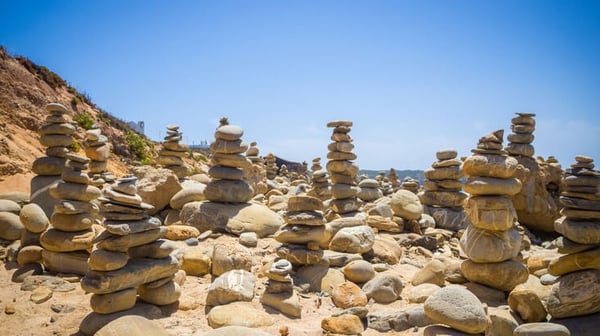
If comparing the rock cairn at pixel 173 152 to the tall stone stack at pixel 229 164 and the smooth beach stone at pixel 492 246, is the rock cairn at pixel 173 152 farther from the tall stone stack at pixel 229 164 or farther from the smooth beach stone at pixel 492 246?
the smooth beach stone at pixel 492 246

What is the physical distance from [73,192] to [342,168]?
360 inches

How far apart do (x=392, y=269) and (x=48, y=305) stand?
24.2 ft

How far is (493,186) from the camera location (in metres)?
7.75

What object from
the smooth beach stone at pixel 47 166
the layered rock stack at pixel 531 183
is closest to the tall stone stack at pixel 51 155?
the smooth beach stone at pixel 47 166

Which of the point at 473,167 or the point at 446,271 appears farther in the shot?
the point at 446,271

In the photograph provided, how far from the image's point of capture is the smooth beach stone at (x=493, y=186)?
7766 mm

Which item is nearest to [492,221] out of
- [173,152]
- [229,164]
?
[229,164]

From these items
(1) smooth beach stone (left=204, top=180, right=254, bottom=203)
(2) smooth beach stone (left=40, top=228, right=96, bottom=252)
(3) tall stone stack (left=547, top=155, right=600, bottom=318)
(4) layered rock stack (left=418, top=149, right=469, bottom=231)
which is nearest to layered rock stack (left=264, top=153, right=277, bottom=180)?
(4) layered rock stack (left=418, top=149, right=469, bottom=231)

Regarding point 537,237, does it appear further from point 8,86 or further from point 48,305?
point 8,86

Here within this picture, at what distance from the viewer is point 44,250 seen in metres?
8.20

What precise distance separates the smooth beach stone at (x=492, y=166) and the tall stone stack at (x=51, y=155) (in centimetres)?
1102

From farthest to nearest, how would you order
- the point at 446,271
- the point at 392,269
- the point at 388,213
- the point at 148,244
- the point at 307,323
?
the point at 388,213, the point at 392,269, the point at 446,271, the point at 148,244, the point at 307,323

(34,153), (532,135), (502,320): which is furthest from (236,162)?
(532,135)

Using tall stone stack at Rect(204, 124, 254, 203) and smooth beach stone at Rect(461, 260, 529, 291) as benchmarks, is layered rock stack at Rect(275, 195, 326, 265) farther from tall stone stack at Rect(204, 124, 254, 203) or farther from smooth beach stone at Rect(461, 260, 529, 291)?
tall stone stack at Rect(204, 124, 254, 203)
